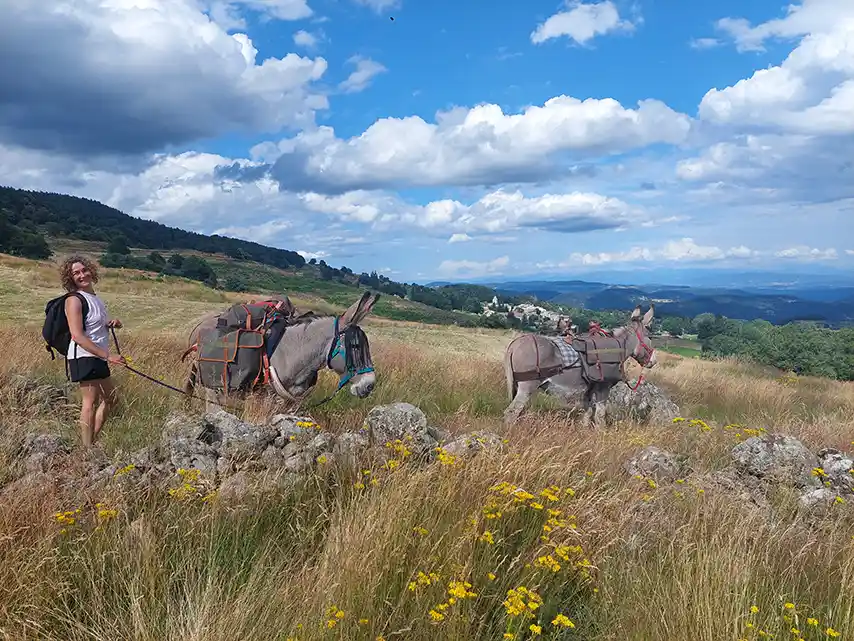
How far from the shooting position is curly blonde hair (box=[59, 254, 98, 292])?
5141 millimetres

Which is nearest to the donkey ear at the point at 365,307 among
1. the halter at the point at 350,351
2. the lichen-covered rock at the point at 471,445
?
the halter at the point at 350,351

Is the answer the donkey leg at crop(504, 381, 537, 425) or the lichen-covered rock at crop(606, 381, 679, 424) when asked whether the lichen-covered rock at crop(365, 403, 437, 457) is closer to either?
the donkey leg at crop(504, 381, 537, 425)

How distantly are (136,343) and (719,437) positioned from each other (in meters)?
10.6

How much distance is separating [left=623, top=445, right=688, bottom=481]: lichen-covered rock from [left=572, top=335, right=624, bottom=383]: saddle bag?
10.7 ft

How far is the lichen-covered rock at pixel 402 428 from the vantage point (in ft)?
14.8

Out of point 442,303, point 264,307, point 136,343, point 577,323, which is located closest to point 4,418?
point 264,307

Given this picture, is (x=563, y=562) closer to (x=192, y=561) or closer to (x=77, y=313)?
(x=192, y=561)

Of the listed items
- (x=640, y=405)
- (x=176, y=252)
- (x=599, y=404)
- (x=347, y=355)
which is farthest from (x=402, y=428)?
(x=176, y=252)

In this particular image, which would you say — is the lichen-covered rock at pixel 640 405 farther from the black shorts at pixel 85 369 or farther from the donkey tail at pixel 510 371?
the black shorts at pixel 85 369

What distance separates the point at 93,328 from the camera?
521 centimetres

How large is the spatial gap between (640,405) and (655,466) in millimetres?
5588

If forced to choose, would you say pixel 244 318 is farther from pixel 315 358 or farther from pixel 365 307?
pixel 365 307

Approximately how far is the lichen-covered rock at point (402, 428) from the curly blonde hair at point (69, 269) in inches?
125

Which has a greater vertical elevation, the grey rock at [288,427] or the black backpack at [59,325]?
the black backpack at [59,325]
